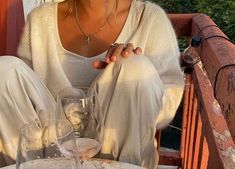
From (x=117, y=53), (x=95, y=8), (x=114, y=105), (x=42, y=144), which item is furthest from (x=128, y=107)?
(x=95, y=8)

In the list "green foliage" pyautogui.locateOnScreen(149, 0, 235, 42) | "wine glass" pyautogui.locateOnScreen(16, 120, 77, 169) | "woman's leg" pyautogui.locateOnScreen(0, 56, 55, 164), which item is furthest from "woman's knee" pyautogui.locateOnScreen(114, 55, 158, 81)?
"green foliage" pyautogui.locateOnScreen(149, 0, 235, 42)

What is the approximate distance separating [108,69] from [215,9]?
20.5ft

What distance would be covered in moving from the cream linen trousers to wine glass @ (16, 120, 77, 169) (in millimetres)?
297

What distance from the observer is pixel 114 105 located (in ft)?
3.87

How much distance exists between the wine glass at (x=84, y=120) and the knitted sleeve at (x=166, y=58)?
517 millimetres

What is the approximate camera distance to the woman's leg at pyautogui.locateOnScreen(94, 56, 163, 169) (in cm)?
118

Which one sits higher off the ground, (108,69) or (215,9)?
(108,69)

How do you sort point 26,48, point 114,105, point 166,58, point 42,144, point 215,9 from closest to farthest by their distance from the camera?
point 42,144 → point 114,105 → point 166,58 → point 26,48 → point 215,9

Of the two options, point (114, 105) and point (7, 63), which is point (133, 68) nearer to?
point (114, 105)

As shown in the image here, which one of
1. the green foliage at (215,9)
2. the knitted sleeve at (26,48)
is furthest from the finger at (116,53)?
the green foliage at (215,9)

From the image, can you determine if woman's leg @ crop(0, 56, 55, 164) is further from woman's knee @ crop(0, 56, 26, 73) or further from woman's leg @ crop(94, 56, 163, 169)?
woman's leg @ crop(94, 56, 163, 169)

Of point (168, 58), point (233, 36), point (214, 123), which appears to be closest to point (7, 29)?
point (168, 58)

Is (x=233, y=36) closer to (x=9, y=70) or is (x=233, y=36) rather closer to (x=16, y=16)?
(x=16, y=16)

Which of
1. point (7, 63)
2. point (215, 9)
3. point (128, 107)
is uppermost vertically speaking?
point (7, 63)
